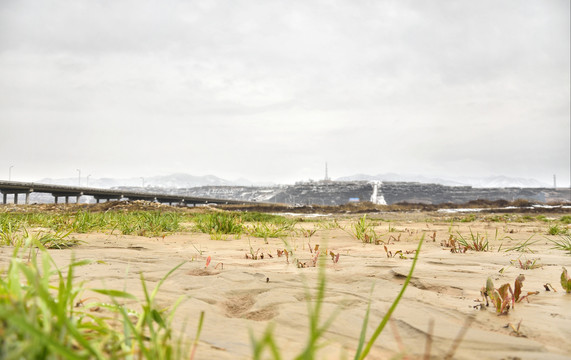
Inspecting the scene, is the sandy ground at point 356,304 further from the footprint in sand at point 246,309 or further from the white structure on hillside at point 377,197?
the white structure on hillside at point 377,197

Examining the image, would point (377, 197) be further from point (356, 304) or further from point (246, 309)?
point (246, 309)

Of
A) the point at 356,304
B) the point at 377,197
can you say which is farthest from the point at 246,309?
the point at 377,197

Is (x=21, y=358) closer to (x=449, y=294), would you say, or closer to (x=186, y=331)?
(x=186, y=331)

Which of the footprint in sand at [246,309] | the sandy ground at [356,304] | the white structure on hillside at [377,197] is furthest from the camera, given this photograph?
the white structure on hillside at [377,197]

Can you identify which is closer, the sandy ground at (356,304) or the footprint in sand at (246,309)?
the sandy ground at (356,304)

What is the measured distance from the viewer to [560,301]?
2320mm

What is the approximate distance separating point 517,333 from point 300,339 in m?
1.08

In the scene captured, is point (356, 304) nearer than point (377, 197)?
Yes

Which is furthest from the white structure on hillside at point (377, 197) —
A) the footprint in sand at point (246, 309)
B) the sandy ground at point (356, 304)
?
the footprint in sand at point (246, 309)

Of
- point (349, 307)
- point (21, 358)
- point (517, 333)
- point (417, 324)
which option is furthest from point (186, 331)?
point (517, 333)

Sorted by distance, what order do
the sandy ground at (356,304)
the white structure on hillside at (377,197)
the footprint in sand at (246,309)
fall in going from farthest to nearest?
the white structure on hillside at (377,197) < the footprint in sand at (246,309) < the sandy ground at (356,304)

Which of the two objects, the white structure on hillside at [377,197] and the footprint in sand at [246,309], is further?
the white structure on hillside at [377,197]

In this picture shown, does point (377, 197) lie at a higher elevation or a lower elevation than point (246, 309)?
lower

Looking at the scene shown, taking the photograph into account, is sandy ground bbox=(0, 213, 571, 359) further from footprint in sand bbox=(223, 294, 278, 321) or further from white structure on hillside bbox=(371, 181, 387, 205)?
white structure on hillside bbox=(371, 181, 387, 205)
